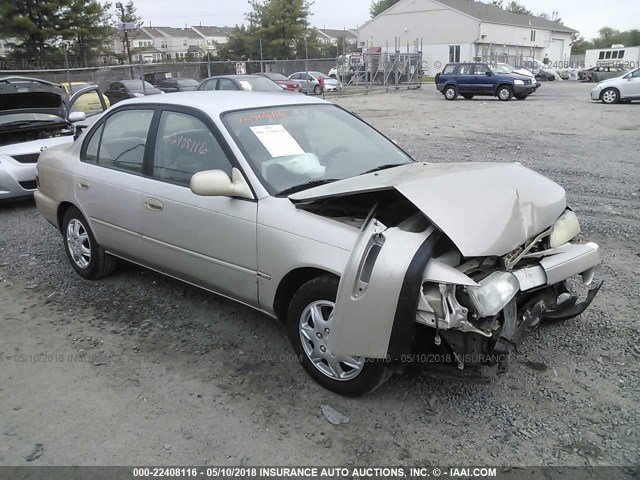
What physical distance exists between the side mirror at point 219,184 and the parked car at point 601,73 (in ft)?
133

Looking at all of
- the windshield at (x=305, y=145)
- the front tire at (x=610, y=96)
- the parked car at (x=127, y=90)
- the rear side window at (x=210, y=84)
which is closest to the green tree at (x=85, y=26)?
the parked car at (x=127, y=90)

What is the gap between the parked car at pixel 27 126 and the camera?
713 cm

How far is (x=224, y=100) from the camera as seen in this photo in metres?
3.93

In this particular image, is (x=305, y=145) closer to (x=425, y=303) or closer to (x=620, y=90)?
(x=425, y=303)

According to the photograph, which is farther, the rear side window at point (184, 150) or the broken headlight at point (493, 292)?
the rear side window at point (184, 150)

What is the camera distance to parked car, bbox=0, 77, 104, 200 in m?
7.13

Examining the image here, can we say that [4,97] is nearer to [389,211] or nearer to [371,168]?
[371,168]

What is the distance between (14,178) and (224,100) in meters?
4.63

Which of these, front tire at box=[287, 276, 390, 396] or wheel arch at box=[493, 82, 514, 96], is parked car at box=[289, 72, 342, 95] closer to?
wheel arch at box=[493, 82, 514, 96]

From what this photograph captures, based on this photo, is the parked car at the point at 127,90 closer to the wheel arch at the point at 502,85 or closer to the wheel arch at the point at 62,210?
the wheel arch at the point at 502,85

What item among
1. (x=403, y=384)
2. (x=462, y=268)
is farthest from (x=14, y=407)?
(x=462, y=268)

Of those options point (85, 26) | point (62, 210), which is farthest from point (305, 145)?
point (85, 26)

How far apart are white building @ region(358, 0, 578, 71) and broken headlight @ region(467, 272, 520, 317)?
51238 millimetres

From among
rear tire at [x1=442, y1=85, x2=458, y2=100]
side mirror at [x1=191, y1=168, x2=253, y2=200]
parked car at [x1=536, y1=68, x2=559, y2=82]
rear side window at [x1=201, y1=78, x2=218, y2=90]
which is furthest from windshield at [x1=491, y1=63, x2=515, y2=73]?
side mirror at [x1=191, y1=168, x2=253, y2=200]
